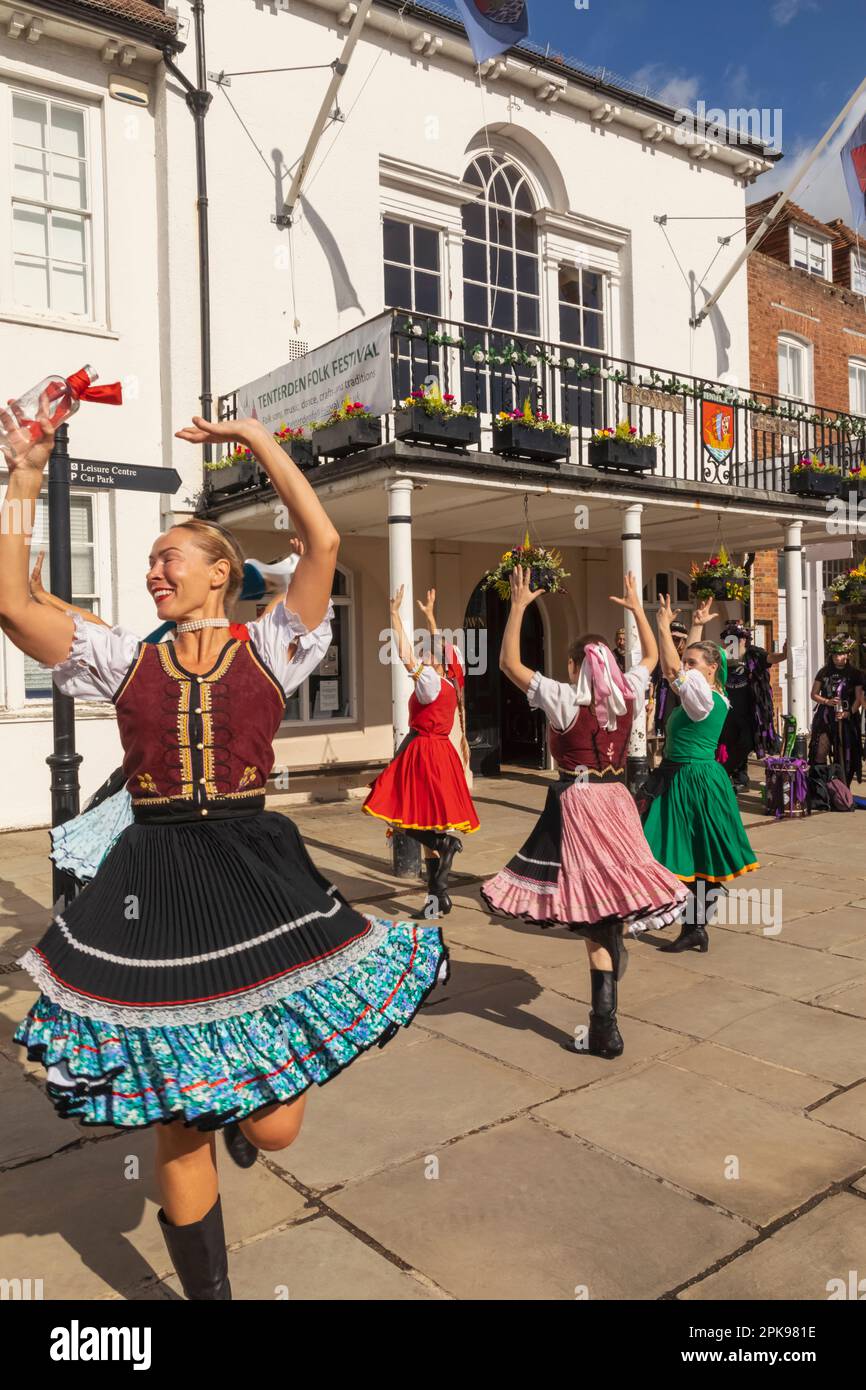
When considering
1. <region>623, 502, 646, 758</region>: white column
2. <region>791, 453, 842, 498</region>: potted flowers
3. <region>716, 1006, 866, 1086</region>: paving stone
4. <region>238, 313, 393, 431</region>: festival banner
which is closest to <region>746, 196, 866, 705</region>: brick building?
<region>791, 453, 842, 498</region>: potted flowers

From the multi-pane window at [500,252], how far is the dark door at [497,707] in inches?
127

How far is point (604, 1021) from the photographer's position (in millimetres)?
4355

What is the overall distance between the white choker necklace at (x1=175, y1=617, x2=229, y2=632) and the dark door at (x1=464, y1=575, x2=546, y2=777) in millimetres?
11681

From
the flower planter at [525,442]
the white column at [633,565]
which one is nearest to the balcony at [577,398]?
the flower planter at [525,442]

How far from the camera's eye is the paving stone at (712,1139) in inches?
126

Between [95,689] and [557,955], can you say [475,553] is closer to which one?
[557,955]

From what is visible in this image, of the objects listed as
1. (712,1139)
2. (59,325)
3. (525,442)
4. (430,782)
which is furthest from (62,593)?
(59,325)

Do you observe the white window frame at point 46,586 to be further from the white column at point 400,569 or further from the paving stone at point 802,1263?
the paving stone at point 802,1263

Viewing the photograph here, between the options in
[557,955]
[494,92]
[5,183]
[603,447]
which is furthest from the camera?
[494,92]

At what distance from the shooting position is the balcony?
10117 millimetres

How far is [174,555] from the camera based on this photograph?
2488 mm

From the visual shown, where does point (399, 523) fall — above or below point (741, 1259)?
above
